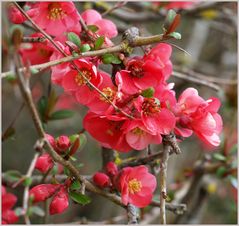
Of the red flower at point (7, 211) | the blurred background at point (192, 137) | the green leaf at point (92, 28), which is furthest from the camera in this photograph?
the blurred background at point (192, 137)

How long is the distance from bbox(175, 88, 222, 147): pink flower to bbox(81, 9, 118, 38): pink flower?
0.23 meters

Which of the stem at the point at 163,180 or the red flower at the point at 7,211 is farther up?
the stem at the point at 163,180

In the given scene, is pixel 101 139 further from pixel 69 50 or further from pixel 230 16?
pixel 230 16

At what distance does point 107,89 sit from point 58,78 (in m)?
0.11

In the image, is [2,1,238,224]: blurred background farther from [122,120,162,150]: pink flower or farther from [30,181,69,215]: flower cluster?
[30,181,69,215]: flower cluster

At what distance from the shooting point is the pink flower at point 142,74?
0.98 meters

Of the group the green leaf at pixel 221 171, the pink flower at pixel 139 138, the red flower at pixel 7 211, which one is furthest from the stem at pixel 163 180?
the green leaf at pixel 221 171

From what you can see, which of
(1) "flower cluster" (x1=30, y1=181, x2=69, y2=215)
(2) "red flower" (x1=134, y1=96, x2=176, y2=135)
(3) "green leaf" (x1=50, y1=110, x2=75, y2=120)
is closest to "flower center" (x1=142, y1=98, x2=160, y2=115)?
(2) "red flower" (x1=134, y1=96, x2=176, y2=135)

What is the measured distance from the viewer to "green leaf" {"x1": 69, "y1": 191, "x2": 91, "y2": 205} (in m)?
0.95

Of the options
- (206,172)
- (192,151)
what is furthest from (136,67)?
(192,151)

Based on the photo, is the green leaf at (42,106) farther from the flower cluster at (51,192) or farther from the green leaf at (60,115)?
the flower cluster at (51,192)

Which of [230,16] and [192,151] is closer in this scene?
[230,16]

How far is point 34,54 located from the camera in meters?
1.21

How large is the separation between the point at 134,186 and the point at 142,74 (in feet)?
0.75
